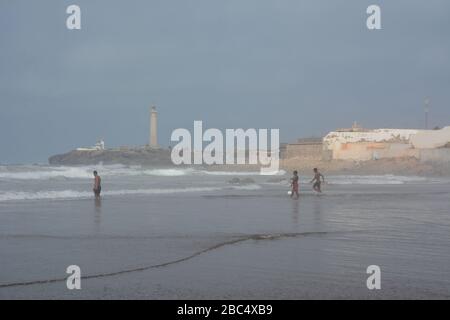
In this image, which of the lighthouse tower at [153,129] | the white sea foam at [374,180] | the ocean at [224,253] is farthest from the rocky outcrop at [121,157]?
the ocean at [224,253]

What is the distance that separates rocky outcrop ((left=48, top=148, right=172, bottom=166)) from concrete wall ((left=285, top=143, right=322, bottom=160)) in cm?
4734

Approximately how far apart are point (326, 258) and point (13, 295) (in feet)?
15.3

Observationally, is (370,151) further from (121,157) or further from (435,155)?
(121,157)

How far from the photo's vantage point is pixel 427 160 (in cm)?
5594

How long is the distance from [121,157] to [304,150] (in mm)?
61103

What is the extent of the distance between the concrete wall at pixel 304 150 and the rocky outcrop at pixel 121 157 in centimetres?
4734

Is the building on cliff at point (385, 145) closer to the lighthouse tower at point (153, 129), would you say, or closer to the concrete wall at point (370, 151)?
the concrete wall at point (370, 151)

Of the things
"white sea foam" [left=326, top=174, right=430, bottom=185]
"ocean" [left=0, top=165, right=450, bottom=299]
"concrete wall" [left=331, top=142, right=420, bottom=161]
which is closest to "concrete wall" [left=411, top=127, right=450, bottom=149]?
"concrete wall" [left=331, top=142, right=420, bottom=161]

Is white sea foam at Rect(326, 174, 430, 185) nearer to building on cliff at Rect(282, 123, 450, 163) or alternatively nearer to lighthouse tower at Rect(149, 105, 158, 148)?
building on cliff at Rect(282, 123, 450, 163)

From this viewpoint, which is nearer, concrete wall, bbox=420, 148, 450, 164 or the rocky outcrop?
concrete wall, bbox=420, 148, 450, 164

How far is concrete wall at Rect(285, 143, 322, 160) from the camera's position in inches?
3374

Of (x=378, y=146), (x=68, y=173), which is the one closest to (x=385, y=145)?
(x=378, y=146)

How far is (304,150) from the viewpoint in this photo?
89062 mm

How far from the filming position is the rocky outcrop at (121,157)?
13400cm
